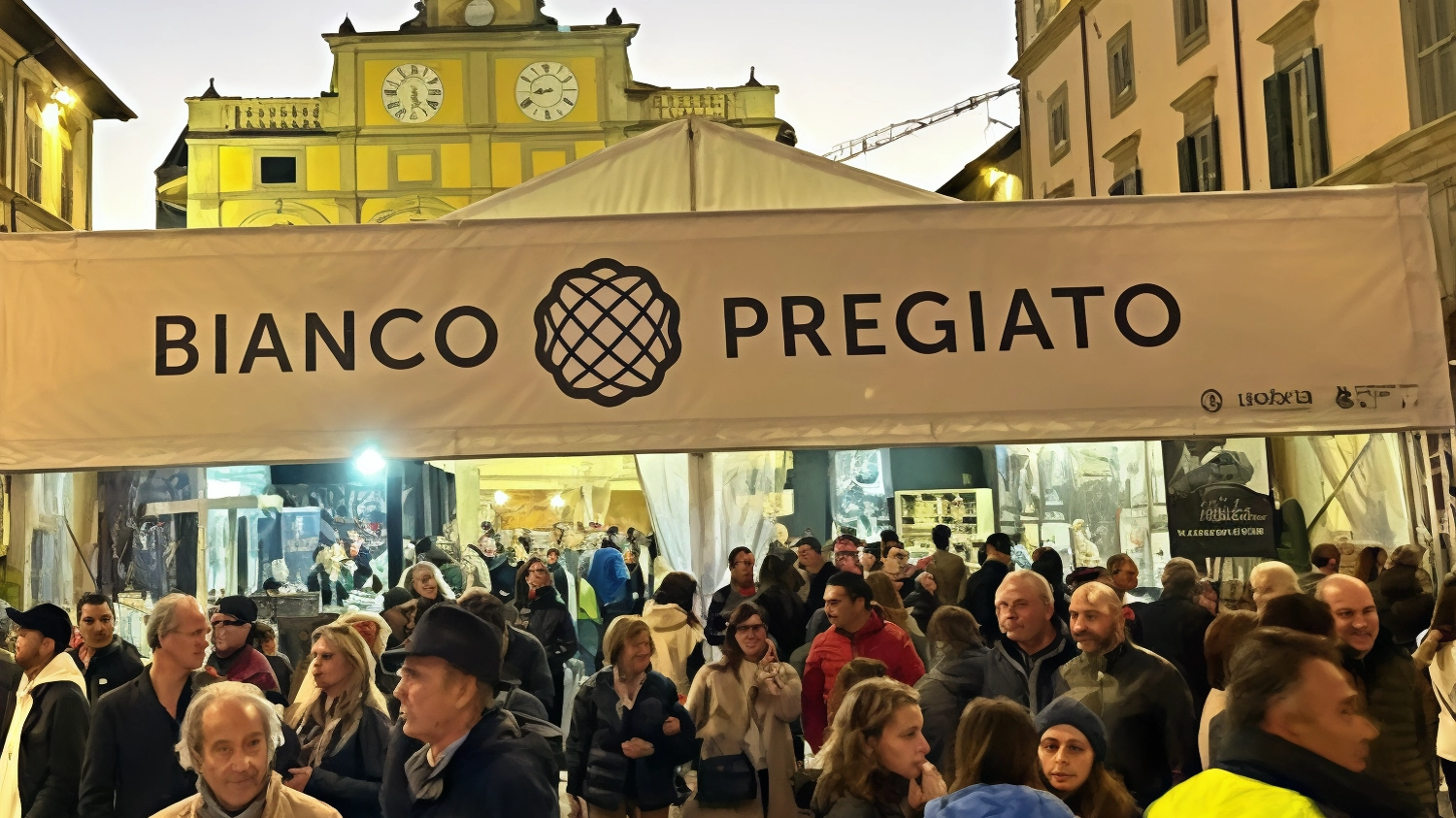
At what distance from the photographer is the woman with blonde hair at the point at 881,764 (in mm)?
4094

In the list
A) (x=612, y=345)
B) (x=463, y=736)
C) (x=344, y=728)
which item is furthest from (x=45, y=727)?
(x=612, y=345)

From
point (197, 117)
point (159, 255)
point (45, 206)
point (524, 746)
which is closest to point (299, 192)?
point (197, 117)

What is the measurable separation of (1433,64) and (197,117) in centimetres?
3661

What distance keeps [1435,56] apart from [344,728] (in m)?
14.3

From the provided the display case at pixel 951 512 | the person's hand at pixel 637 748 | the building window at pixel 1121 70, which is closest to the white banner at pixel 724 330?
the person's hand at pixel 637 748

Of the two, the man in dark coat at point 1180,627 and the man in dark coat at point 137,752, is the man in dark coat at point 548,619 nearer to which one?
the man in dark coat at point 1180,627

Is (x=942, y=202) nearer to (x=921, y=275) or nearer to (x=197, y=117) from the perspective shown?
(x=921, y=275)

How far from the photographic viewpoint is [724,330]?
21.3 ft

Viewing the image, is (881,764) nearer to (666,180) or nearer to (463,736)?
(463,736)

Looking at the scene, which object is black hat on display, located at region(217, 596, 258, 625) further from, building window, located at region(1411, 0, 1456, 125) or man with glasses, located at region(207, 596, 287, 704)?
building window, located at region(1411, 0, 1456, 125)

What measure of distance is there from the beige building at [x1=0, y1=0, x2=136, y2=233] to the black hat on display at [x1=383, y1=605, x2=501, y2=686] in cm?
2262

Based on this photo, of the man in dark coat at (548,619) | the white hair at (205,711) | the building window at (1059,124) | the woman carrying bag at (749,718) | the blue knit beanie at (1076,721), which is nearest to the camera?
the white hair at (205,711)

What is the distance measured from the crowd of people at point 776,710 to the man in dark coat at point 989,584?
1.96ft

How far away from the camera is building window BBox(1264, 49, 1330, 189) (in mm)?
17656
